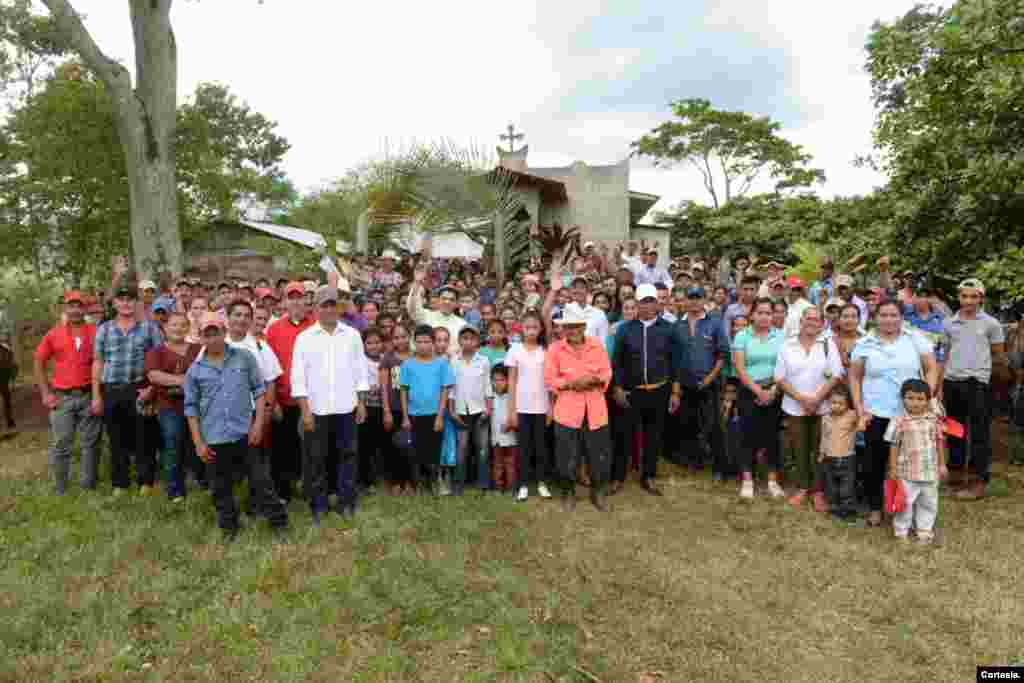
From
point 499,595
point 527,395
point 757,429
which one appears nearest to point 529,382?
point 527,395

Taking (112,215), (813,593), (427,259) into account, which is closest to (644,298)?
(813,593)

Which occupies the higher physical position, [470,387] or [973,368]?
[973,368]

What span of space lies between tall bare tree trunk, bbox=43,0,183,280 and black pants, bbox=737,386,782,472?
910cm

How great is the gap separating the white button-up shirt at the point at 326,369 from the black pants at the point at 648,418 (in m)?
2.69

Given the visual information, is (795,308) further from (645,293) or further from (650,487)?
(650,487)

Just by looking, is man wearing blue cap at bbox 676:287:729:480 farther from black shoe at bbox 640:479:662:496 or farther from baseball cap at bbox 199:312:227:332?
baseball cap at bbox 199:312:227:332

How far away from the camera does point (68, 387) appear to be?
18.9 ft

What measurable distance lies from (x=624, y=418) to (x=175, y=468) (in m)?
4.19

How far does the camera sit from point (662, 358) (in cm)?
605

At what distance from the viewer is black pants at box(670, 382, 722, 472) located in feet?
21.4

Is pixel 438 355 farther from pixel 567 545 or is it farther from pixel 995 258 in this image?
pixel 995 258

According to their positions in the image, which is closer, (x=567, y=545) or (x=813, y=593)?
(x=813, y=593)

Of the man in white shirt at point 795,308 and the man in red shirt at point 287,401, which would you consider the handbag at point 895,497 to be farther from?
the man in red shirt at point 287,401

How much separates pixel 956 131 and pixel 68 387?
9.02 m
